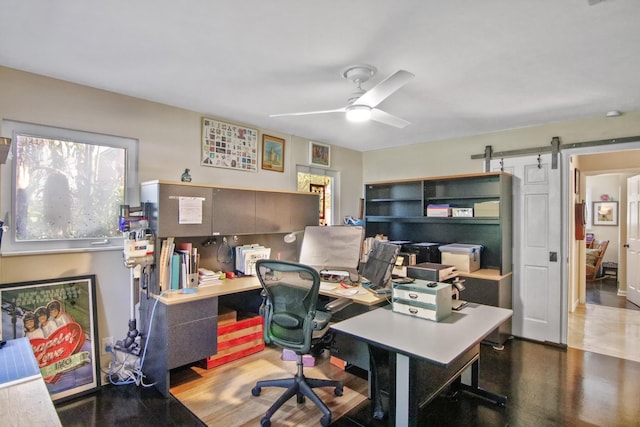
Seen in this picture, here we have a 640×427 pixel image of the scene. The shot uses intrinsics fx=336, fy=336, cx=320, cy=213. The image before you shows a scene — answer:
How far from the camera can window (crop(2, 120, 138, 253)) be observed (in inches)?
95.3

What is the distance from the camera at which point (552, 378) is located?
9.46 feet

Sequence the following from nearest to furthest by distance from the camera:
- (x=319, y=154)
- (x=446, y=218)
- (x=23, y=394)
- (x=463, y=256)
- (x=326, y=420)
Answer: (x=23, y=394) < (x=326, y=420) < (x=463, y=256) < (x=446, y=218) < (x=319, y=154)

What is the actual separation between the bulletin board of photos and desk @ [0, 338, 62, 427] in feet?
7.21

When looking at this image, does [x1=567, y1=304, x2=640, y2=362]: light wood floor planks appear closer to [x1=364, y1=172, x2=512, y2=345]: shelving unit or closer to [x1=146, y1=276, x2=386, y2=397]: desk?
[x1=364, y1=172, x2=512, y2=345]: shelving unit

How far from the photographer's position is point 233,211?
10.5 ft

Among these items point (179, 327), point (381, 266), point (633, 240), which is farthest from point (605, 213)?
point (179, 327)

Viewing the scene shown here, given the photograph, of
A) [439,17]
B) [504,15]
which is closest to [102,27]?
[439,17]

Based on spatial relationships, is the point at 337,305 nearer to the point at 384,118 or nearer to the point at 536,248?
the point at 384,118

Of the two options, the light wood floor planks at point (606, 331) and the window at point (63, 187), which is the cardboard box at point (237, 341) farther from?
the light wood floor planks at point (606, 331)

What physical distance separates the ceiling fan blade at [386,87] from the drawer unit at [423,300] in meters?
1.25

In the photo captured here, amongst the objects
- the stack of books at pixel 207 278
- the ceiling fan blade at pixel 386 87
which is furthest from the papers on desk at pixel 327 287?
the ceiling fan blade at pixel 386 87

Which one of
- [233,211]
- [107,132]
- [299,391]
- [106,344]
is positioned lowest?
[299,391]

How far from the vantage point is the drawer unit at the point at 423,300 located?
6.83 feet

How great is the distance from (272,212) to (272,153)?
871mm
